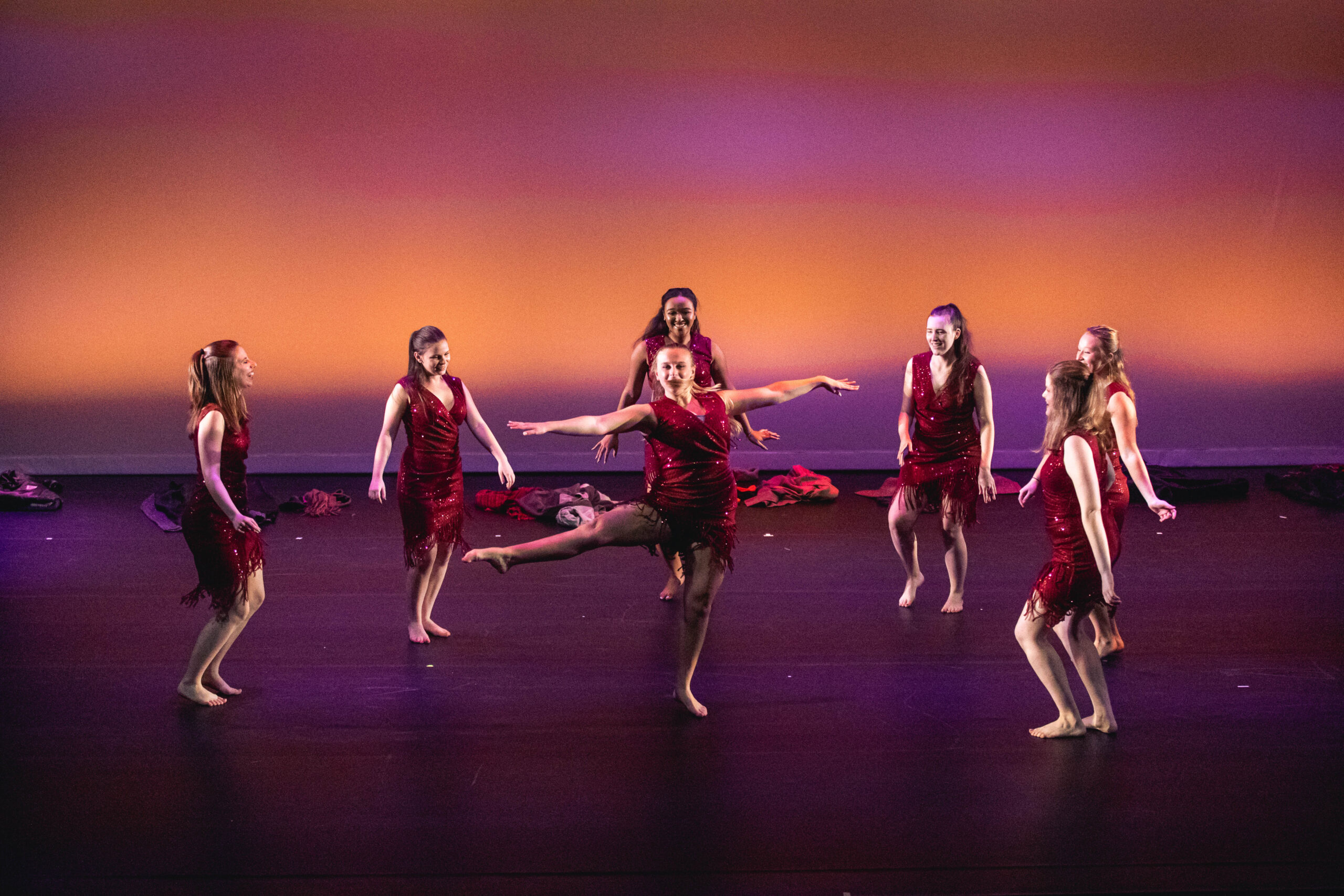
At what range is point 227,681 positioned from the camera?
12.8 ft

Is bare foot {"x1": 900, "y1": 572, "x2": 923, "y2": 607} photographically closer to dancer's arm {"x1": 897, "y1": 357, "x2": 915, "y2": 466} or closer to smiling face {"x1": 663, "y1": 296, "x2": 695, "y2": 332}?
dancer's arm {"x1": 897, "y1": 357, "x2": 915, "y2": 466}

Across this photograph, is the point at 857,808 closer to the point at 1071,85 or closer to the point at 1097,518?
the point at 1097,518

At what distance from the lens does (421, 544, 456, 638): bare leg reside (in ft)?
14.4

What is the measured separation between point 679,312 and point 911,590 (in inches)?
61.9

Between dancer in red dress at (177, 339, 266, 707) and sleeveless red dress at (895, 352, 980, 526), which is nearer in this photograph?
dancer in red dress at (177, 339, 266, 707)

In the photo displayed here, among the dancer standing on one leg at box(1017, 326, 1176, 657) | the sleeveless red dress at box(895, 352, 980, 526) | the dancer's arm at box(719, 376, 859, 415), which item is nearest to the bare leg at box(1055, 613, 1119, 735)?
the dancer standing on one leg at box(1017, 326, 1176, 657)

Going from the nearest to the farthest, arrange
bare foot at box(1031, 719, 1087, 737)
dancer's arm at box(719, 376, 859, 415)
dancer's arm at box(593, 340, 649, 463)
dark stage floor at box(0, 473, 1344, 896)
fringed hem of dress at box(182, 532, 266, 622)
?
dark stage floor at box(0, 473, 1344, 896), bare foot at box(1031, 719, 1087, 737), fringed hem of dress at box(182, 532, 266, 622), dancer's arm at box(719, 376, 859, 415), dancer's arm at box(593, 340, 649, 463)

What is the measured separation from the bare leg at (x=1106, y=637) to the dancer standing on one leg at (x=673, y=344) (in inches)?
58.0

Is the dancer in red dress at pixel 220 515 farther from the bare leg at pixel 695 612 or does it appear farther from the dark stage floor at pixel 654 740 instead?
the bare leg at pixel 695 612

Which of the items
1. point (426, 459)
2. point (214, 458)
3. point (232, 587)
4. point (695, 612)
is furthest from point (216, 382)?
point (695, 612)

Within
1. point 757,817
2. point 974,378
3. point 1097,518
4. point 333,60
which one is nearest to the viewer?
point 757,817

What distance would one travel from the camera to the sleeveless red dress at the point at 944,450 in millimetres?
4566

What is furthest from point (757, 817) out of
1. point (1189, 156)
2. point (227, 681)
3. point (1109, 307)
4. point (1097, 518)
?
point (1189, 156)

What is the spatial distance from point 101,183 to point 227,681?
4898 mm
